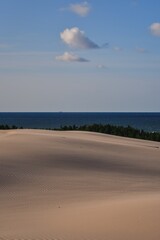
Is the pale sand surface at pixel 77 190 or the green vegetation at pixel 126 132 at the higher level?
the green vegetation at pixel 126 132

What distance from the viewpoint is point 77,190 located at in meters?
13.1

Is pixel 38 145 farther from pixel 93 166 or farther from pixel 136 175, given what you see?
pixel 136 175

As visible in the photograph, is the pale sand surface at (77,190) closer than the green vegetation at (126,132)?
Yes

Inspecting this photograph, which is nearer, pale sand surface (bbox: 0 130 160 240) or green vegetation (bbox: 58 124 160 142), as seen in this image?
pale sand surface (bbox: 0 130 160 240)

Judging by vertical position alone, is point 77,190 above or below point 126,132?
below

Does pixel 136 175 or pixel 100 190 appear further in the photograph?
pixel 136 175

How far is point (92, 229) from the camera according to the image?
337 inches

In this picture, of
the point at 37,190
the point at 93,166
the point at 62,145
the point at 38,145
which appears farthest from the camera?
the point at 62,145

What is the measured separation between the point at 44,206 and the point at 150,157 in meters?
11.0

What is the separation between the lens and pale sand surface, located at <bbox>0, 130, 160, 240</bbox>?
858 cm

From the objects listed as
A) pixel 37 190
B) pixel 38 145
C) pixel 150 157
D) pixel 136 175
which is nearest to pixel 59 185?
pixel 37 190

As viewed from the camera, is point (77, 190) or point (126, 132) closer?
point (77, 190)

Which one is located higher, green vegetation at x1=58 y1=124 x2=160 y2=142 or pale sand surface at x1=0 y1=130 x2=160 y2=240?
green vegetation at x1=58 y1=124 x2=160 y2=142

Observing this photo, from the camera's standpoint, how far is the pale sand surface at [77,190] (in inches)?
338
